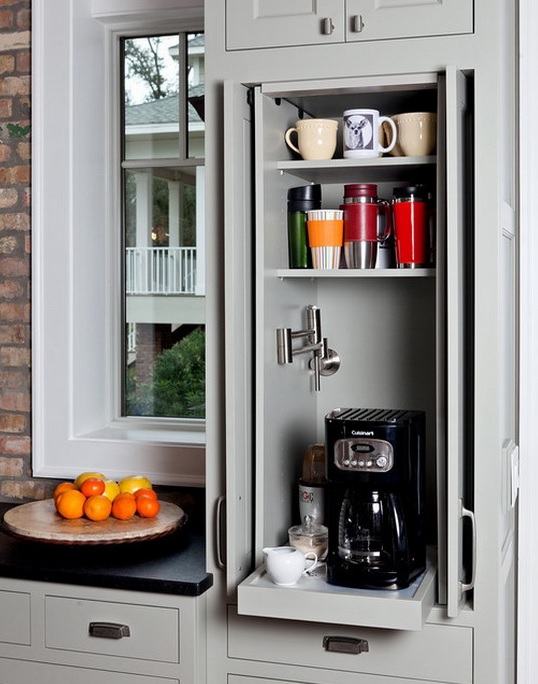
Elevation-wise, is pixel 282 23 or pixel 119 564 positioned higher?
pixel 282 23

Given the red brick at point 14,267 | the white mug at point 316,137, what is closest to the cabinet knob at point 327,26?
the white mug at point 316,137

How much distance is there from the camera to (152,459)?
2.86 m

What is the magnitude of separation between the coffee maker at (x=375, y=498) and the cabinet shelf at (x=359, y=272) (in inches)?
13.0

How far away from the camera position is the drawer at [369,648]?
2.14m

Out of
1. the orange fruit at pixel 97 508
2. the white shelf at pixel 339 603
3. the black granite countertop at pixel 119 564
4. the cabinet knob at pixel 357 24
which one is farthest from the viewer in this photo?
the orange fruit at pixel 97 508

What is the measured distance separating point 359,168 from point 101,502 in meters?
1.09

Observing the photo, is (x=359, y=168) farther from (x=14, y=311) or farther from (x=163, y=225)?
(x=14, y=311)

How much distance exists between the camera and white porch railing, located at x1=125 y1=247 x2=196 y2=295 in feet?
9.93

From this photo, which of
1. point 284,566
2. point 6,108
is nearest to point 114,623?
point 284,566

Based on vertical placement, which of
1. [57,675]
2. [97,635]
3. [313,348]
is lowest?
[57,675]

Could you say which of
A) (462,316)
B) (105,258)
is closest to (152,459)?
(105,258)

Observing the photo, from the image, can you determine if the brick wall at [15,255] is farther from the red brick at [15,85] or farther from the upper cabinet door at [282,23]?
the upper cabinet door at [282,23]

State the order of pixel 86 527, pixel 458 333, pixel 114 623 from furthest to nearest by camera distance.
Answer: pixel 86 527 < pixel 114 623 < pixel 458 333

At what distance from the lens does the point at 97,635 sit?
7.44ft
